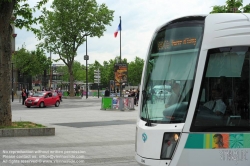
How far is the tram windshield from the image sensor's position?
22.8ft

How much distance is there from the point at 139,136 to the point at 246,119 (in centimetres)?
185

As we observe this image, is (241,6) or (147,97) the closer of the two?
(147,97)

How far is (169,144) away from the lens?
679 cm

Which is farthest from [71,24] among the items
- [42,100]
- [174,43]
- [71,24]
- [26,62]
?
[174,43]

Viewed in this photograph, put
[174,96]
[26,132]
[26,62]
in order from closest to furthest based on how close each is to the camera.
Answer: [174,96] → [26,132] → [26,62]

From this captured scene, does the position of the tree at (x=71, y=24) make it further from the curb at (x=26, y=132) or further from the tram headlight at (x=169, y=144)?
the tram headlight at (x=169, y=144)

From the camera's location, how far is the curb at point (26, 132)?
555 inches

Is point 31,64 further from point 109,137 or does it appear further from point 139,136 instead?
point 139,136

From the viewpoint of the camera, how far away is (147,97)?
7.59 meters

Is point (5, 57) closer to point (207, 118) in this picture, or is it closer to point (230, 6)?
point (207, 118)

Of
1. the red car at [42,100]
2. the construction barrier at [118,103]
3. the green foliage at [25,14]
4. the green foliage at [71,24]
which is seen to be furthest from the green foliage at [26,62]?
the green foliage at [25,14]

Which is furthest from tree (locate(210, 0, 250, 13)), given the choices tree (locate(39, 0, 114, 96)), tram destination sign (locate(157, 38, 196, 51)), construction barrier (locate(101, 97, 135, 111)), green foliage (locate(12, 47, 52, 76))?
green foliage (locate(12, 47, 52, 76))

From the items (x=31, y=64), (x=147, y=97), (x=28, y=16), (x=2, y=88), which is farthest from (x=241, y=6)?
(x=31, y=64)

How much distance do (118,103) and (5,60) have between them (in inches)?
665
